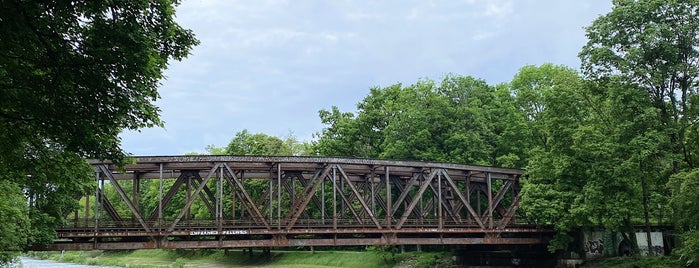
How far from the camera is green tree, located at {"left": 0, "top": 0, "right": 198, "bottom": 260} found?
30.4 feet

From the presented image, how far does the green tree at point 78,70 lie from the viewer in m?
9.26

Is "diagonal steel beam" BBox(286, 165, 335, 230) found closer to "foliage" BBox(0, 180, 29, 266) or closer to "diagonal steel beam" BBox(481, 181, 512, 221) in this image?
"diagonal steel beam" BBox(481, 181, 512, 221)

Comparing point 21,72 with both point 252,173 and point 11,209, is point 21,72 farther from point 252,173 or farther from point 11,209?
point 252,173

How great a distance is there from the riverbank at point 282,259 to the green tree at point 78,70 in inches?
1585

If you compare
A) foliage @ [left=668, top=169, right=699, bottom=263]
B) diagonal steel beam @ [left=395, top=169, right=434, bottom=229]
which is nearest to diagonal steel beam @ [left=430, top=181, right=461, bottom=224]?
diagonal steel beam @ [left=395, top=169, right=434, bottom=229]

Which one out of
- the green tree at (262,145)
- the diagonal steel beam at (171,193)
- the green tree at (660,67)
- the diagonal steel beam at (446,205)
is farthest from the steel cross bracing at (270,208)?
the green tree at (262,145)

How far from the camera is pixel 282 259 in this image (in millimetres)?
62625

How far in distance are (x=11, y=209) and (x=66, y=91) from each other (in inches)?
545

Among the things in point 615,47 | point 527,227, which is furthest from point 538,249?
point 615,47

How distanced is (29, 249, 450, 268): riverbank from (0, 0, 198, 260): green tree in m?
40.3

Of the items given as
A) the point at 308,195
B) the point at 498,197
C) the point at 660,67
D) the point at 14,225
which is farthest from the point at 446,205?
the point at 14,225

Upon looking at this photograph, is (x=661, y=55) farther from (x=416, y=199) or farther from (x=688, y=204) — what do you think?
(x=416, y=199)

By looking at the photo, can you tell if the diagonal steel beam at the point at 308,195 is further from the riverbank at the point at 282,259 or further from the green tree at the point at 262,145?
the green tree at the point at 262,145

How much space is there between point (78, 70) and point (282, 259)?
181 ft
